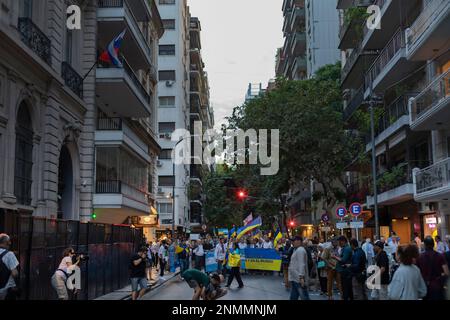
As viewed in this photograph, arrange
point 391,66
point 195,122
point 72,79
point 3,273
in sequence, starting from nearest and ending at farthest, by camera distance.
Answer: point 3,273 < point 72,79 < point 391,66 < point 195,122

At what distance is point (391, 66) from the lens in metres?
29.7

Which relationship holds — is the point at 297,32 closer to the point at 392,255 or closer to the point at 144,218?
the point at 144,218

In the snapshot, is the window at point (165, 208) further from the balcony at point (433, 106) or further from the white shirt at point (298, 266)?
the white shirt at point (298, 266)

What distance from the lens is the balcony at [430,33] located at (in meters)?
21.8

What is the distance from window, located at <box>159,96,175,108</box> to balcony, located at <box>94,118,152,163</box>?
31561 millimetres

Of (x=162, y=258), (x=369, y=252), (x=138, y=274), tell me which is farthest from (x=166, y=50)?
(x=138, y=274)

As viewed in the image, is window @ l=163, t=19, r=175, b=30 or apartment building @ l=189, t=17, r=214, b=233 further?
apartment building @ l=189, t=17, r=214, b=233

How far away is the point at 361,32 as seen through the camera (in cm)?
3681

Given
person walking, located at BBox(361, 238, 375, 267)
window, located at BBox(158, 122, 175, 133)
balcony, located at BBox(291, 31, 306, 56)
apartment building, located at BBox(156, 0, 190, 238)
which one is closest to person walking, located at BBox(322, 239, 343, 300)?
person walking, located at BBox(361, 238, 375, 267)

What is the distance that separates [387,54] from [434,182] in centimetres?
978

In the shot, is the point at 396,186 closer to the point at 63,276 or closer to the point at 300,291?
the point at 300,291

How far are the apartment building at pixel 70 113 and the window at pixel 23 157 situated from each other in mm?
35

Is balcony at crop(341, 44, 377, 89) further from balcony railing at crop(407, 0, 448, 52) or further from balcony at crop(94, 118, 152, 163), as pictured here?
balcony at crop(94, 118, 152, 163)

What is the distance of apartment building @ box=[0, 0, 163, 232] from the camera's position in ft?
64.5
